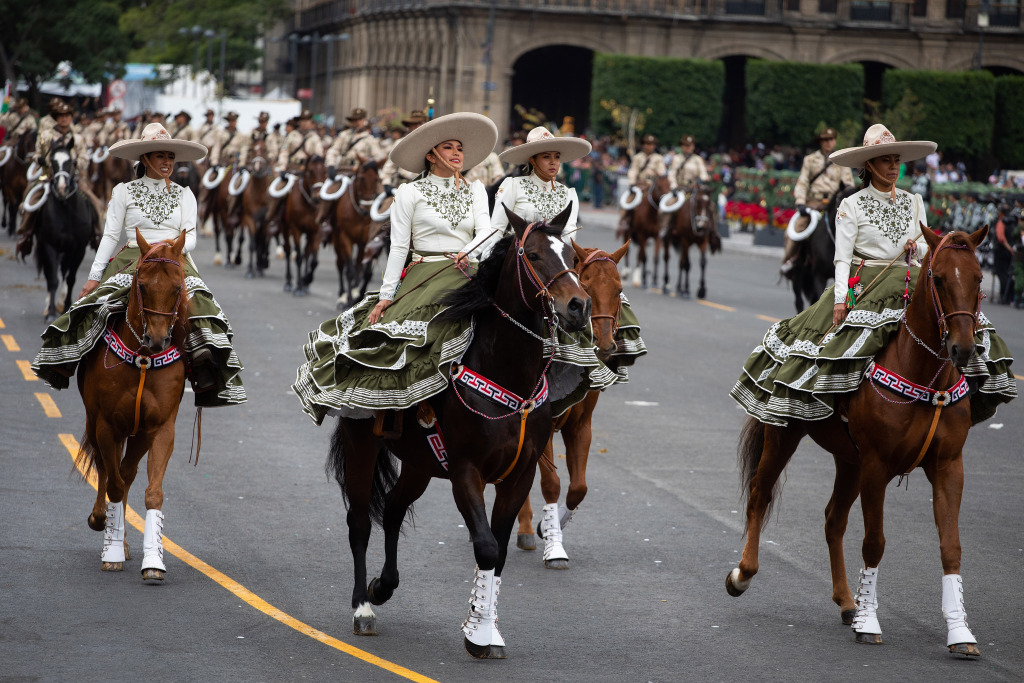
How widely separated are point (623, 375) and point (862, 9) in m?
67.2

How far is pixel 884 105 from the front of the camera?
6241cm

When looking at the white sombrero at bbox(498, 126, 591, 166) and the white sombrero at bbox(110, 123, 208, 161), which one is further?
the white sombrero at bbox(498, 126, 591, 166)

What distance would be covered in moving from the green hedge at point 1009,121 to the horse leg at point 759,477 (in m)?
56.9

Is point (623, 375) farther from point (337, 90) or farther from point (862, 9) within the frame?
point (337, 90)

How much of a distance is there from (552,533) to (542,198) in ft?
7.46

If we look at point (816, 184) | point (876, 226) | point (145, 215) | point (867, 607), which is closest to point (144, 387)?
point (145, 215)

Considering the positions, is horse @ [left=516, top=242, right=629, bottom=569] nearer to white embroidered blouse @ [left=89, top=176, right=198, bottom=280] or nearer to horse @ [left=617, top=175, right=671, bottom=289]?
white embroidered blouse @ [left=89, top=176, right=198, bottom=280]

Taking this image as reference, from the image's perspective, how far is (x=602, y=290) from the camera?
21.8 feet

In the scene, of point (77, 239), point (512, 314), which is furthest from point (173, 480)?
point (77, 239)

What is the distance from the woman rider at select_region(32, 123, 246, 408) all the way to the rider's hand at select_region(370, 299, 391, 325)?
1.28m

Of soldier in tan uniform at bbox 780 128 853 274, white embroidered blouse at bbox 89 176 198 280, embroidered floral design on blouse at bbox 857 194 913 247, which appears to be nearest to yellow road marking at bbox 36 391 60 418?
white embroidered blouse at bbox 89 176 198 280

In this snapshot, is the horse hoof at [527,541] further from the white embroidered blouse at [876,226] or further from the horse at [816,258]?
the horse at [816,258]

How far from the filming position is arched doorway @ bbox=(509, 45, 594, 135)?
7838 centimetres

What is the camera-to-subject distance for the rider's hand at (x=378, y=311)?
7.28 m
